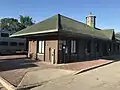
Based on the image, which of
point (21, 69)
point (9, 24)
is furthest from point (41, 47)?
point (9, 24)

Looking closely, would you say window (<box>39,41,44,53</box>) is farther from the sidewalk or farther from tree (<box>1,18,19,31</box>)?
tree (<box>1,18,19,31</box>)

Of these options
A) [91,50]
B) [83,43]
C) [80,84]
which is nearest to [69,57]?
[83,43]

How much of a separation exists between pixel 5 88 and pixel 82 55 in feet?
42.7

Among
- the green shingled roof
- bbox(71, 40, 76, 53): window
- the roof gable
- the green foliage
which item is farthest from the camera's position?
the green foliage

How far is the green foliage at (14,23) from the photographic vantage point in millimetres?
65656

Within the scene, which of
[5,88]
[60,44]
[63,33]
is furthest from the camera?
[60,44]

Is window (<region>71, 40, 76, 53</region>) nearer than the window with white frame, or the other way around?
window (<region>71, 40, 76, 53</region>)

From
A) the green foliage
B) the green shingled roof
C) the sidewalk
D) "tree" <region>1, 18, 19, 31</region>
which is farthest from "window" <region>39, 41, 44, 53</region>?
"tree" <region>1, 18, 19, 31</region>

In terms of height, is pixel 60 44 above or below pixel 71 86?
above

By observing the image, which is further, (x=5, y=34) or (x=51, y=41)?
(x=5, y=34)

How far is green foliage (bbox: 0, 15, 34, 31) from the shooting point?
65656mm

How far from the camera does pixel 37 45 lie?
18.4 meters

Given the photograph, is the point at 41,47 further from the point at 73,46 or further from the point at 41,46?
the point at 73,46

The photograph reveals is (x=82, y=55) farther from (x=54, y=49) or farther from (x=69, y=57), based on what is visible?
(x=54, y=49)
